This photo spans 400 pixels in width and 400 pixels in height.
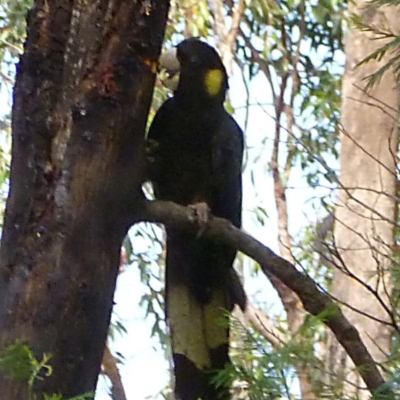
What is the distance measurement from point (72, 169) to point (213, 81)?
1.89 feet

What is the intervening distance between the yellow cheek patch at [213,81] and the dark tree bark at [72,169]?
18.9 inches

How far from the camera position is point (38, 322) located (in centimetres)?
71

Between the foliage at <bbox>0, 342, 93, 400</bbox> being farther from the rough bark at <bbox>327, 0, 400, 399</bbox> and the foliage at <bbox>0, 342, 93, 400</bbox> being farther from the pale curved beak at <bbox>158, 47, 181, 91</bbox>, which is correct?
the rough bark at <bbox>327, 0, 400, 399</bbox>

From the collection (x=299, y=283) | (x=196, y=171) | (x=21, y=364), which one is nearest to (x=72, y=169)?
(x=21, y=364)

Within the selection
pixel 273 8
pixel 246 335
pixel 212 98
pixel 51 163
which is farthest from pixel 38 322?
pixel 273 8

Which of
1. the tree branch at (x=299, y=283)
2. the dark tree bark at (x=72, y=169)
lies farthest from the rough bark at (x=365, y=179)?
the dark tree bark at (x=72, y=169)

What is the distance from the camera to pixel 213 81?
127 centimetres

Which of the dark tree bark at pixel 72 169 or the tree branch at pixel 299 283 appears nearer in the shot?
the dark tree bark at pixel 72 169

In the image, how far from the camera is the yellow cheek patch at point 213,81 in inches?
49.6

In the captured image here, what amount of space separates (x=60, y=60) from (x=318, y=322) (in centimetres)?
43

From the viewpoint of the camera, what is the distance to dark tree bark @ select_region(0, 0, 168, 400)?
2.39ft

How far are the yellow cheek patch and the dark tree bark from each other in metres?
0.48

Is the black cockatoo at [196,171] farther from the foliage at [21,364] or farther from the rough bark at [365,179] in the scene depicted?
the foliage at [21,364]

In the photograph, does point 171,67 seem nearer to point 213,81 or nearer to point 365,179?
point 213,81
